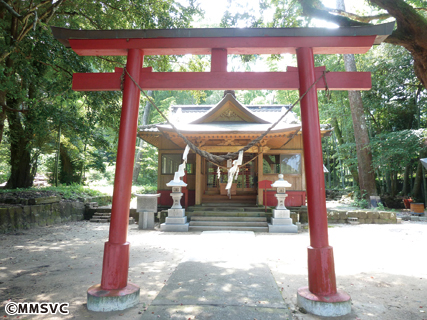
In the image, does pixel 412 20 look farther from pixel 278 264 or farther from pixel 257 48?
pixel 278 264

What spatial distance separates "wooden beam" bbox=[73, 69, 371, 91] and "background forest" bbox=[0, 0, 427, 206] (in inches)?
17.9

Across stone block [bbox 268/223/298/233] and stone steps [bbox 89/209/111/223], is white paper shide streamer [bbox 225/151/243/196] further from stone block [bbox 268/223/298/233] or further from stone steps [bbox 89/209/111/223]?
stone steps [bbox 89/209/111/223]

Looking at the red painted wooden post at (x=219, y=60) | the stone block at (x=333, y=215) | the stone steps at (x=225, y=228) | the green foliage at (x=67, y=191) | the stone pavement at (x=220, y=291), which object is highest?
the red painted wooden post at (x=219, y=60)

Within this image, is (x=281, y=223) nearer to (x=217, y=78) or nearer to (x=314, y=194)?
(x=314, y=194)

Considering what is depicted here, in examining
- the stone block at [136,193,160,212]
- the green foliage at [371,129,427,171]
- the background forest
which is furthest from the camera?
the green foliage at [371,129,427,171]

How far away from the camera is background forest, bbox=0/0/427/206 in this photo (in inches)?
253

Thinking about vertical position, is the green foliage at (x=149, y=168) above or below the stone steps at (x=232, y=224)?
above

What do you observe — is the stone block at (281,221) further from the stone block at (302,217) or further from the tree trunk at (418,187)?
the tree trunk at (418,187)

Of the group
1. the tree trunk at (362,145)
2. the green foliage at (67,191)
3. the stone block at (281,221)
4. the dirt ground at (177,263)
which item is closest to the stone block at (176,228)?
the dirt ground at (177,263)

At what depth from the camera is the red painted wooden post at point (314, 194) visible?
121 inches

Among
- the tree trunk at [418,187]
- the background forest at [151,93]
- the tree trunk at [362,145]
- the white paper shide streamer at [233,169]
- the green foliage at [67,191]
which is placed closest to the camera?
the white paper shide streamer at [233,169]

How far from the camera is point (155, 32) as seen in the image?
3.51 metres

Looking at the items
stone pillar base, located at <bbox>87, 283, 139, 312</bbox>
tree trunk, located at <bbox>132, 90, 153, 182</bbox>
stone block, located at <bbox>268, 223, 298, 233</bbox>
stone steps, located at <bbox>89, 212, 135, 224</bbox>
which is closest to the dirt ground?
stone pillar base, located at <bbox>87, 283, 139, 312</bbox>

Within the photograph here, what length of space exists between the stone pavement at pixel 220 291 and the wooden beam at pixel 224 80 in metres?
2.75
